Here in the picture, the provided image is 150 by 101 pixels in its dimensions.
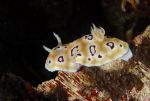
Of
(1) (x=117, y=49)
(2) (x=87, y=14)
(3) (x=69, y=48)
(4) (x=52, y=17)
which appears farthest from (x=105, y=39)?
(2) (x=87, y=14)

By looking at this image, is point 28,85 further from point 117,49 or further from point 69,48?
point 117,49

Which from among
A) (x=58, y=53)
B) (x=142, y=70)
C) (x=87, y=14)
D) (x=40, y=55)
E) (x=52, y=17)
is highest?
(x=87, y=14)

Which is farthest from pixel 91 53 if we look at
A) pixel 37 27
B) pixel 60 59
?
pixel 37 27

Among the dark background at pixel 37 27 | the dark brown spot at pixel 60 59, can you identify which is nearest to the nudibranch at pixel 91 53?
the dark brown spot at pixel 60 59

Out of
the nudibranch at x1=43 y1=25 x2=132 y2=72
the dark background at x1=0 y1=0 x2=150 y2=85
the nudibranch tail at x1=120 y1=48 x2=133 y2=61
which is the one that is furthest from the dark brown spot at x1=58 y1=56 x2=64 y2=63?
the dark background at x1=0 y1=0 x2=150 y2=85

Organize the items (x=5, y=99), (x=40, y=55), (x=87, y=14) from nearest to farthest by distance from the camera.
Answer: (x=5, y=99) < (x=40, y=55) < (x=87, y=14)

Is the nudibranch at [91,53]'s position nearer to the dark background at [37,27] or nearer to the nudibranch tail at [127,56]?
the nudibranch tail at [127,56]

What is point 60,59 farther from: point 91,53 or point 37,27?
point 37,27
